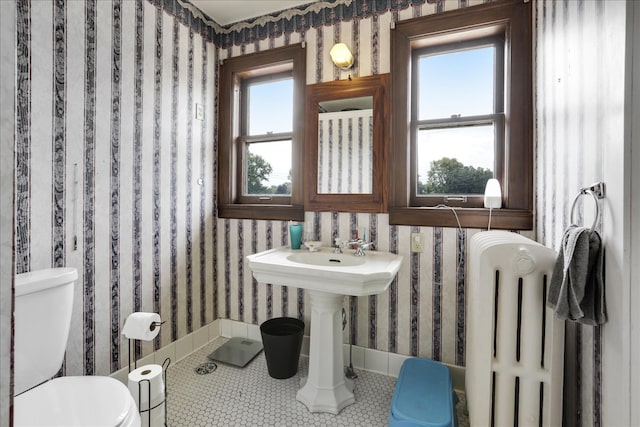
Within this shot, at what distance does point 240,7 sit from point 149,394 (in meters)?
2.42

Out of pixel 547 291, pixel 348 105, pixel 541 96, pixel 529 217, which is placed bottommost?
pixel 547 291

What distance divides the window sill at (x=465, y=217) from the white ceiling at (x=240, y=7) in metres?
1.58

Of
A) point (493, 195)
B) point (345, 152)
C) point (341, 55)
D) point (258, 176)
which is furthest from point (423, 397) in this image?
point (341, 55)

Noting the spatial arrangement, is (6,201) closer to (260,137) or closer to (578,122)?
(578,122)

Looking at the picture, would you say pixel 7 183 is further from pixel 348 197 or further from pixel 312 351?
pixel 348 197

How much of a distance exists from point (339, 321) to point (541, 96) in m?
1.55

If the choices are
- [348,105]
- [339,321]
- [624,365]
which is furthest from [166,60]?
[624,365]

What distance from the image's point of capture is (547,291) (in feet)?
3.70

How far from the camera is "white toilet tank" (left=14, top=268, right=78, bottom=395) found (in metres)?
1.18

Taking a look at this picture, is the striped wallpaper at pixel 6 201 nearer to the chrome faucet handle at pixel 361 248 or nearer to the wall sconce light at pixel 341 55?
the chrome faucet handle at pixel 361 248

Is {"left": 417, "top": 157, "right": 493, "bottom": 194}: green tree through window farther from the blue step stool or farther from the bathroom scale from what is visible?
the bathroom scale

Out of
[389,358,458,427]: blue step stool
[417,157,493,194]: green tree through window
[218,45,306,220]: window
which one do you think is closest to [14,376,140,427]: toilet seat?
[389,358,458,427]: blue step stool

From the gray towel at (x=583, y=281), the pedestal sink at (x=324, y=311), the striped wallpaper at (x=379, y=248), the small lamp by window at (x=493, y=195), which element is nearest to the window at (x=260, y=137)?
the striped wallpaper at (x=379, y=248)

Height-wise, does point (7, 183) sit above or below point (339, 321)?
above
